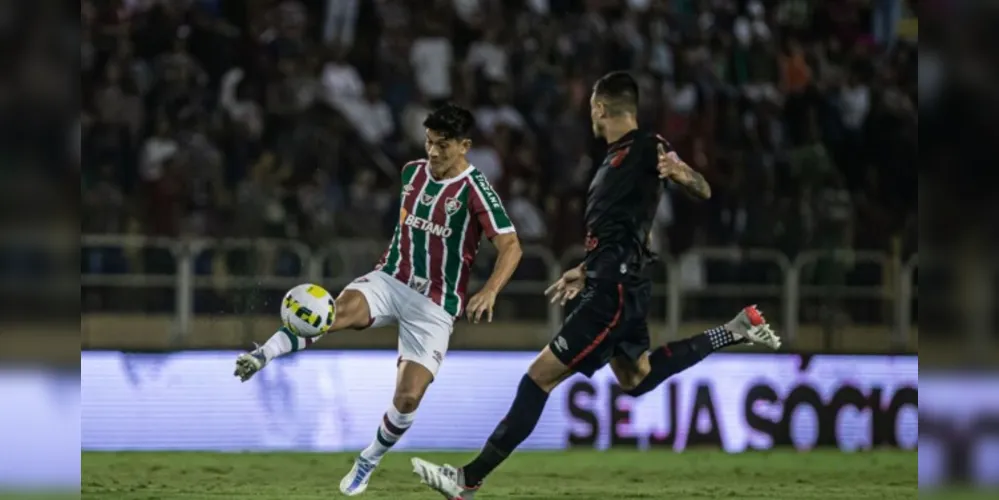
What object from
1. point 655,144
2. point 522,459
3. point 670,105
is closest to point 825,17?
point 670,105

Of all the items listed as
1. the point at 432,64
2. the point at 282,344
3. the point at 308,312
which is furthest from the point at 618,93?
the point at 432,64

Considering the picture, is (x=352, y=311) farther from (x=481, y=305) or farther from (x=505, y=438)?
(x=505, y=438)

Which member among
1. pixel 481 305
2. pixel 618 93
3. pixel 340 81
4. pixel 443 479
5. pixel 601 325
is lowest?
pixel 443 479

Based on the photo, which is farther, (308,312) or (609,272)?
(609,272)

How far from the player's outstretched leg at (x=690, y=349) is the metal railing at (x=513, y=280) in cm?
398

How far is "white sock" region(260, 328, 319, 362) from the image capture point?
353 inches

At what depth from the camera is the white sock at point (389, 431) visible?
366 inches

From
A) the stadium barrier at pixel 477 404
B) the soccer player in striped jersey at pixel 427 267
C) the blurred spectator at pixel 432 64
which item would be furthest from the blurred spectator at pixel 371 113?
the soccer player in striped jersey at pixel 427 267

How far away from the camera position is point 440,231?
31.4ft

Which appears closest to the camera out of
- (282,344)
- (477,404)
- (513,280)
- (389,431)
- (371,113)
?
(282,344)

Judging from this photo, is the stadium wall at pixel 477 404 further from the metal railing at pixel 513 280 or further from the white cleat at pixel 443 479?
the white cleat at pixel 443 479

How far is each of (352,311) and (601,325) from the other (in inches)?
62.3

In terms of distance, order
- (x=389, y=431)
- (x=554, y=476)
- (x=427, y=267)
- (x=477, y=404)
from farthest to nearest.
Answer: (x=477, y=404) → (x=554, y=476) → (x=427, y=267) → (x=389, y=431)

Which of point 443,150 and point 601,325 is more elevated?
point 443,150
